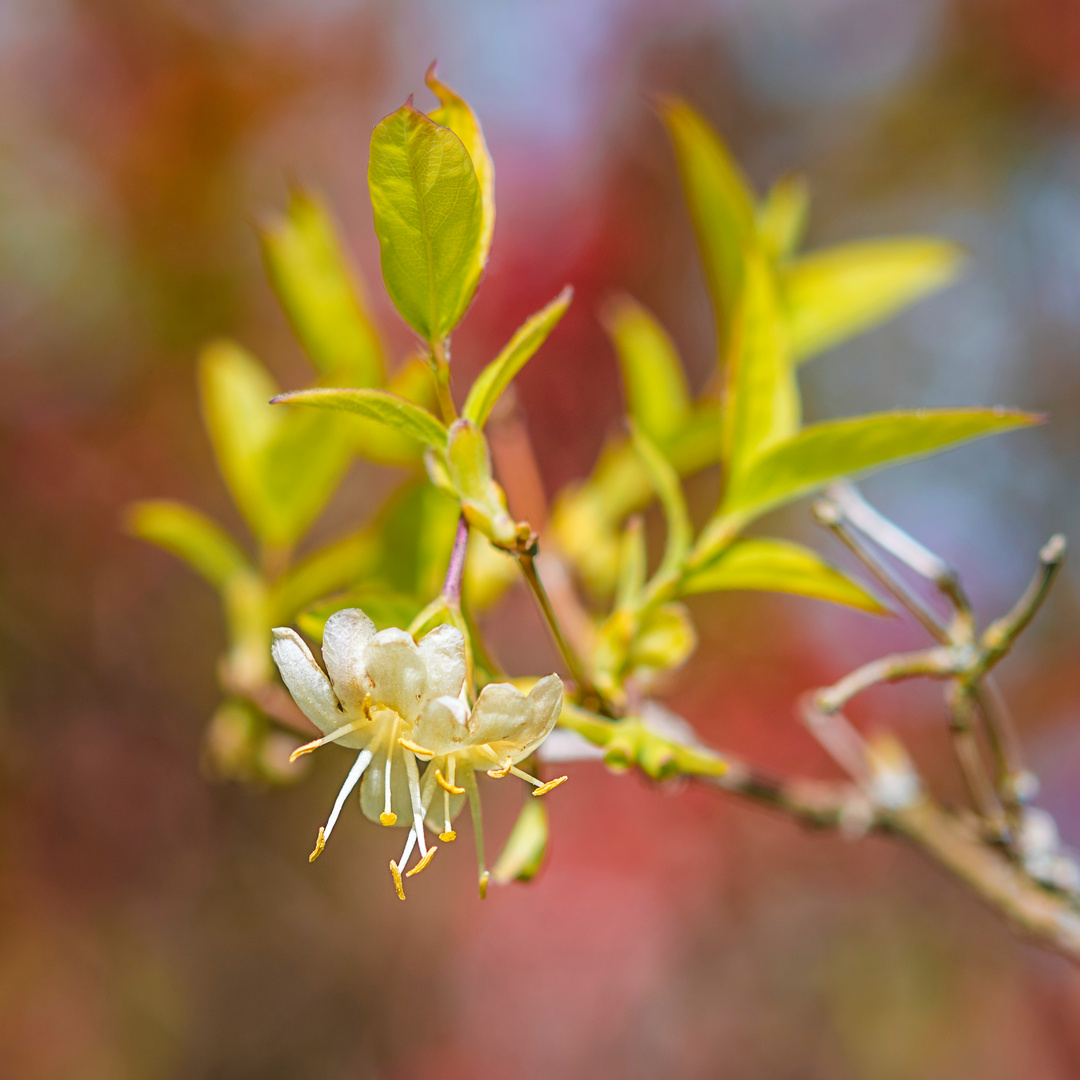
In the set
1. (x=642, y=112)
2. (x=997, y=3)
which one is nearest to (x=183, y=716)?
(x=642, y=112)

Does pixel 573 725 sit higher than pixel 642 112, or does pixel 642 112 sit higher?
pixel 642 112

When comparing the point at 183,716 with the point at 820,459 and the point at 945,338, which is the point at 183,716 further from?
the point at 945,338

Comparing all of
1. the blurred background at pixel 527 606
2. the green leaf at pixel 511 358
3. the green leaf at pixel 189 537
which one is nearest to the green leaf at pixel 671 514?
the green leaf at pixel 511 358

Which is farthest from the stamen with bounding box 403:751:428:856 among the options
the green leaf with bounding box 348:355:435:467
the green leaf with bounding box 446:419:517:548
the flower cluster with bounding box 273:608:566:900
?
the green leaf with bounding box 348:355:435:467

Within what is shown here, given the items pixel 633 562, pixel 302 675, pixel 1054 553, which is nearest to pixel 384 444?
pixel 633 562

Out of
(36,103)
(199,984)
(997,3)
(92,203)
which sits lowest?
(199,984)

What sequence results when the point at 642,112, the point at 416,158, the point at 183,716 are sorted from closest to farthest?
the point at 416,158, the point at 183,716, the point at 642,112

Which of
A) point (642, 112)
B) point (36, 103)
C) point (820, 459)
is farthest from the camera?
point (642, 112)
